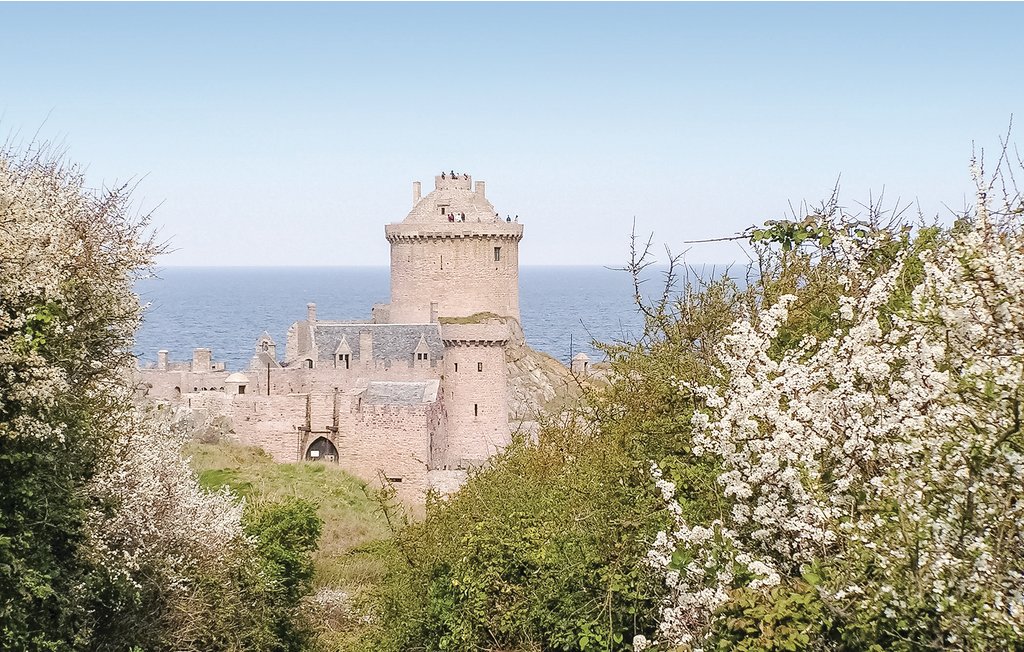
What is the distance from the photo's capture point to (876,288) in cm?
811

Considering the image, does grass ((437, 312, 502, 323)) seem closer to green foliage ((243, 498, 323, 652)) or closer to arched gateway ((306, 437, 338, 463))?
arched gateway ((306, 437, 338, 463))

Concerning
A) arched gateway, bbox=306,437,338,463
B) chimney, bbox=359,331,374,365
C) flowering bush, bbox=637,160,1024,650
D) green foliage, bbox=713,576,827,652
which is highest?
flowering bush, bbox=637,160,1024,650

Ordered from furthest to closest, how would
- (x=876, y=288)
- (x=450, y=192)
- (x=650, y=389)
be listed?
1. (x=450, y=192)
2. (x=650, y=389)
3. (x=876, y=288)

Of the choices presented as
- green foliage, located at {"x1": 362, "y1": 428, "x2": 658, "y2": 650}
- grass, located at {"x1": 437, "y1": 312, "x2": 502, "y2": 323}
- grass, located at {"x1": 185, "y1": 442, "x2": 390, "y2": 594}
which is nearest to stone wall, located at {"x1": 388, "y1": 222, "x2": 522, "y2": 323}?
grass, located at {"x1": 437, "y1": 312, "x2": 502, "y2": 323}

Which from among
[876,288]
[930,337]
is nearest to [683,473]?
[876,288]

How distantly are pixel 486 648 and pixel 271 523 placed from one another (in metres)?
6.29

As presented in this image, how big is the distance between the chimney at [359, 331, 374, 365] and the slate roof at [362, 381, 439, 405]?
7.66 feet

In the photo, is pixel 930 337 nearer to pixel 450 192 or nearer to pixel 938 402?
pixel 938 402

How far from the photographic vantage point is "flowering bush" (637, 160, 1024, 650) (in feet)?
20.0

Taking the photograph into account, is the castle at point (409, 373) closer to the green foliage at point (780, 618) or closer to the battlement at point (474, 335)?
the battlement at point (474, 335)

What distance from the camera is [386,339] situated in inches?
1763

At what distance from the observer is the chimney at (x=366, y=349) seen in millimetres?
43719

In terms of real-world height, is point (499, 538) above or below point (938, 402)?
below

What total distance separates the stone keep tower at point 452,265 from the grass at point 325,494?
1976 cm
